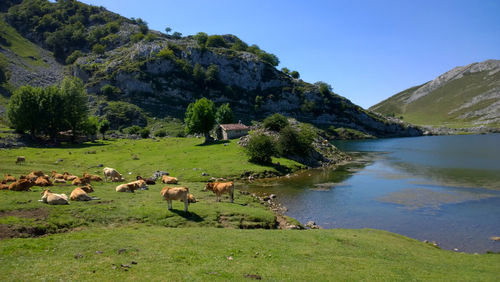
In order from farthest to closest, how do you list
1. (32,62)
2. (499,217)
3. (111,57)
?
(111,57) → (32,62) → (499,217)

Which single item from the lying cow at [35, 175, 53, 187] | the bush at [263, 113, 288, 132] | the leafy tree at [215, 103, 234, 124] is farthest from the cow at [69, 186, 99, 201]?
the leafy tree at [215, 103, 234, 124]

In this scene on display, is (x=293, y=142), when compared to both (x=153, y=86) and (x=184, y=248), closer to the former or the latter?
(x=184, y=248)

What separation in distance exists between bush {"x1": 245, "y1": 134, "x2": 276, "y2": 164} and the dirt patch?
4314 cm

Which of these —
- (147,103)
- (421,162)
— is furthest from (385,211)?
(147,103)

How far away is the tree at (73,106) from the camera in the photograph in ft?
277

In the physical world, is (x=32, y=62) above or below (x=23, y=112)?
above

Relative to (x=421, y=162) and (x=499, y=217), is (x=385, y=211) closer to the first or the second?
(x=499, y=217)

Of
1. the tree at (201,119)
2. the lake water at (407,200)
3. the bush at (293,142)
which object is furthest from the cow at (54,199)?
the tree at (201,119)

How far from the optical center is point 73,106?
86.2 meters

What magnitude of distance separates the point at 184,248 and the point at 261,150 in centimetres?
4454

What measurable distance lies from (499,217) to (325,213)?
19.0 metres

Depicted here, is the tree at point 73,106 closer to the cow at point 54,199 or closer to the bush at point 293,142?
the bush at point 293,142

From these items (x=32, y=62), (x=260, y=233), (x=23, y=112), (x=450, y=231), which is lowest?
(x=450, y=231)

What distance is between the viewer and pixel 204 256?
46.4ft
